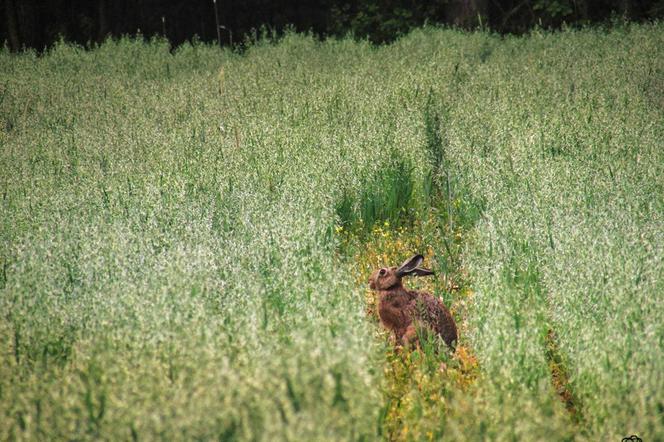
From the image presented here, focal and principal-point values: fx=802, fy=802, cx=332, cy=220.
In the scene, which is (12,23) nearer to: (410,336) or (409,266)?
(409,266)

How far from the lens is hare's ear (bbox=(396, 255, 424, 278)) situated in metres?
3.88

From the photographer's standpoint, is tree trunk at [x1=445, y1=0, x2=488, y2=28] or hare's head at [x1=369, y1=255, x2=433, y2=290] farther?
tree trunk at [x1=445, y1=0, x2=488, y2=28]

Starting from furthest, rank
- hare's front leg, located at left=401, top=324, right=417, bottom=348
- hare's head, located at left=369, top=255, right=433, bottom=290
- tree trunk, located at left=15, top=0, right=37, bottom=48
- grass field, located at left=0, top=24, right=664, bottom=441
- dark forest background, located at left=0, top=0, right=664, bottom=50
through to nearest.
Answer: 1. tree trunk, located at left=15, top=0, right=37, bottom=48
2. dark forest background, located at left=0, top=0, right=664, bottom=50
3. hare's head, located at left=369, top=255, right=433, bottom=290
4. hare's front leg, located at left=401, top=324, right=417, bottom=348
5. grass field, located at left=0, top=24, right=664, bottom=441

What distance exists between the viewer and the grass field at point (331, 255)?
8.63 feet

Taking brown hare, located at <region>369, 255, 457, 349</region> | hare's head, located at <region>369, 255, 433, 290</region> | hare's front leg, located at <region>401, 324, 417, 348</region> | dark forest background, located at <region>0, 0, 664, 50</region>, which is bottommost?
hare's front leg, located at <region>401, 324, 417, 348</region>

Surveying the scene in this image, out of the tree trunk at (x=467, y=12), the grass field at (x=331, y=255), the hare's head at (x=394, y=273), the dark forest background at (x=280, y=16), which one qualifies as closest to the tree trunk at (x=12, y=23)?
the dark forest background at (x=280, y=16)

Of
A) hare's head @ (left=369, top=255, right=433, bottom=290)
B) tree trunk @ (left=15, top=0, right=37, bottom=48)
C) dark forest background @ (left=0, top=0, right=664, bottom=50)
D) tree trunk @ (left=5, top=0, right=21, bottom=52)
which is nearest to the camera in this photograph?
hare's head @ (left=369, top=255, right=433, bottom=290)

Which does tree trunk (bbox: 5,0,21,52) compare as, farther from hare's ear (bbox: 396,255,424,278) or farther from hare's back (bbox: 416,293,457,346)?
hare's back (bbox: 416,293,457,346)

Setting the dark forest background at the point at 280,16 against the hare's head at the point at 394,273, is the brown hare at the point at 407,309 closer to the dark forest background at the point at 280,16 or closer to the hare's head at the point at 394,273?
the hare's head at the point at 394,273

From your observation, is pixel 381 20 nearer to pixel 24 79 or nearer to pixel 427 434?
pixel 24 79

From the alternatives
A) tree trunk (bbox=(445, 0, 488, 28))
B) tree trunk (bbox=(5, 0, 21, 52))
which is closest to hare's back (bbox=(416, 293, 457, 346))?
tree trunk (bbox=(445, 0, 488, 28))

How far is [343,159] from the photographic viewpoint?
5703mm

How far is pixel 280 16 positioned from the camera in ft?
72.4

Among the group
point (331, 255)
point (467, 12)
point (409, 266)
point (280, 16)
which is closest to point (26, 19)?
point (280, 16)
